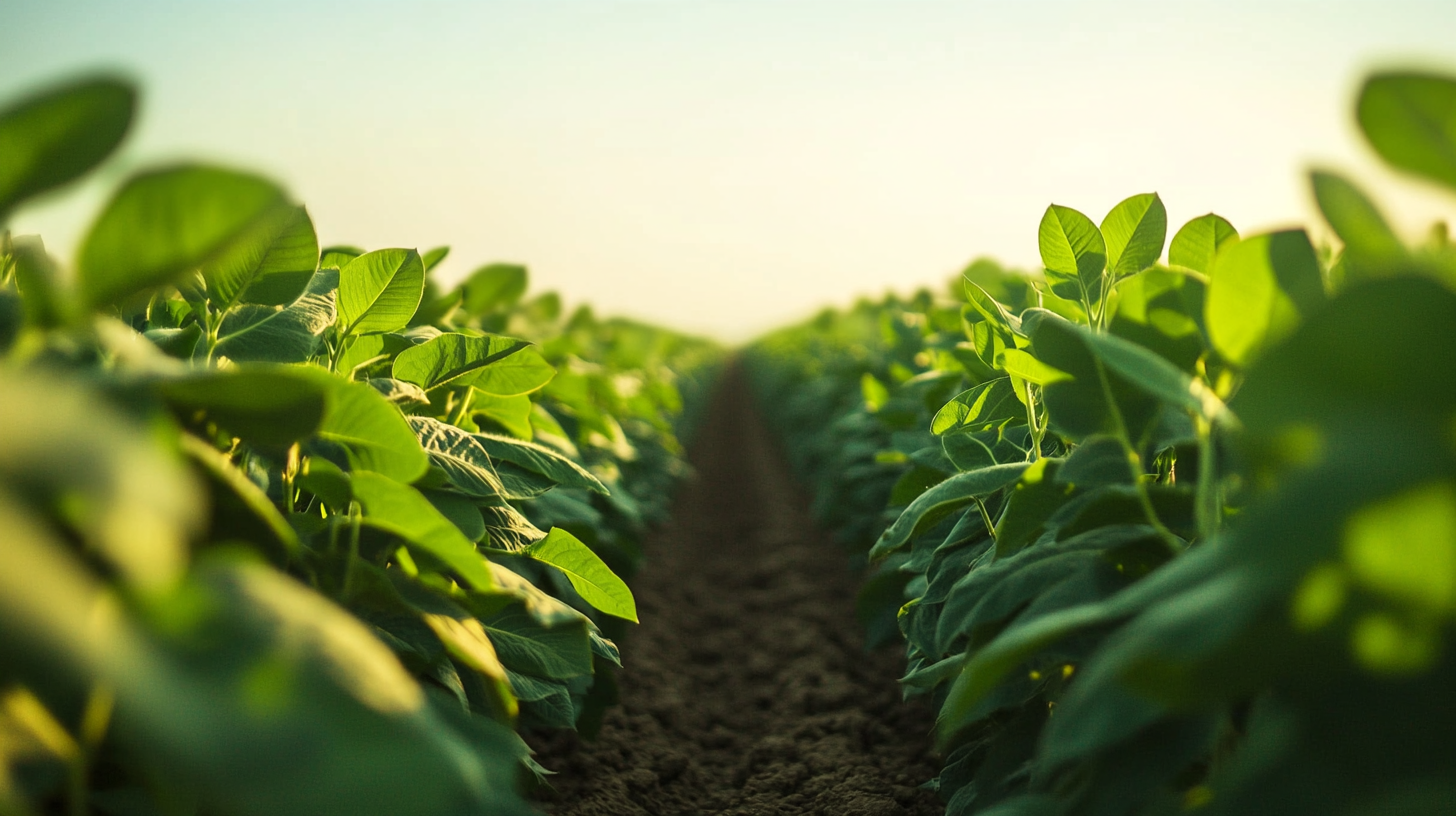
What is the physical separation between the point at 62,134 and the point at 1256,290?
1.25 meters

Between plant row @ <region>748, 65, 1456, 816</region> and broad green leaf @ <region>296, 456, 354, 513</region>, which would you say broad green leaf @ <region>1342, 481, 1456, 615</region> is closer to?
plant row @ <region>748, 65, 1456, 816</region>

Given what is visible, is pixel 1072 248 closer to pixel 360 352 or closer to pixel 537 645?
pixel 537 645

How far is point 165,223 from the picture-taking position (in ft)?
2.65

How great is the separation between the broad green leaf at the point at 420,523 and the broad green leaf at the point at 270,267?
22.4 inches

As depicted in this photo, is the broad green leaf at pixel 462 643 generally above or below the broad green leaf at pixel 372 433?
below

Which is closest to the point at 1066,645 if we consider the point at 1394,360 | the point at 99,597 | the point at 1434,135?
the point at 1394,360

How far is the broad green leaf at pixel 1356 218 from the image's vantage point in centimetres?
87

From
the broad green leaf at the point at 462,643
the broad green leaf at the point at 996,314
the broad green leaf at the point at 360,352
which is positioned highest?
the broad green leaf at the point at 996,314

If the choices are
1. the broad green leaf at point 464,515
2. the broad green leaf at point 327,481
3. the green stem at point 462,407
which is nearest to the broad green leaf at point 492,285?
the green stem at point 462,407

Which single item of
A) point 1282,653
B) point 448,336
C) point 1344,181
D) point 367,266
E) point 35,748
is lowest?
point 35,748

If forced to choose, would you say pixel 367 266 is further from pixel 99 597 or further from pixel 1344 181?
pixel 1344 181

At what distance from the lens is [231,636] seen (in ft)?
2.07

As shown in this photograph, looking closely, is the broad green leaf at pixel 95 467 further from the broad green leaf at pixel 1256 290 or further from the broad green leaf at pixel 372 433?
the broad green leaf at pixel 1256 290

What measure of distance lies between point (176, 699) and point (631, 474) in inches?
166
